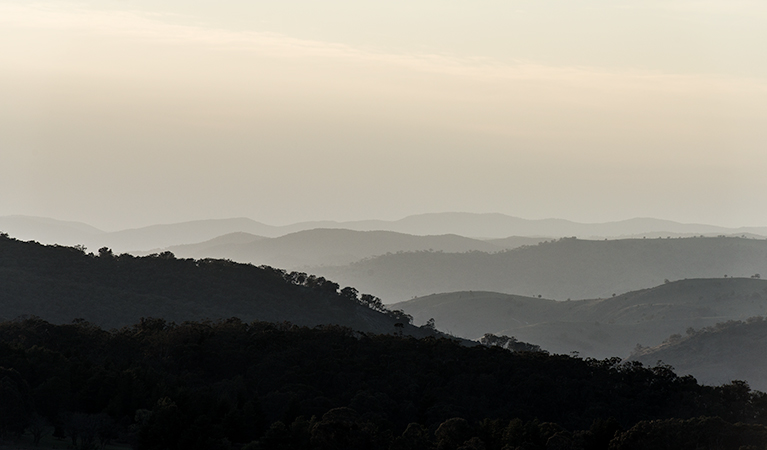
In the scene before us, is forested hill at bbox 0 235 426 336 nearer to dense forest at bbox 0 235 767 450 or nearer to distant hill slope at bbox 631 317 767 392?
dense forest at bbox 0 235 767 450

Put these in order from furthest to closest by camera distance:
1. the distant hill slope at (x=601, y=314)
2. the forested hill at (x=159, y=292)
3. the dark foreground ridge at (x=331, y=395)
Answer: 1. the distant hill slope at (x=601, y=314)
2. the forested hill at (x=159, y=292)
3. the dark foreground ridge at (x=331, y=395)

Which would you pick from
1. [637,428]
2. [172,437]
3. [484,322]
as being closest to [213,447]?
[172,437]

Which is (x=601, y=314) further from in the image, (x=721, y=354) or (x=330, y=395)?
(x=330, y=395)

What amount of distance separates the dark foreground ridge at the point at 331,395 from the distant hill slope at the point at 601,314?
265 ft

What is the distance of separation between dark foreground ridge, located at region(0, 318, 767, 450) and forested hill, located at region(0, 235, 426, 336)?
1802cm

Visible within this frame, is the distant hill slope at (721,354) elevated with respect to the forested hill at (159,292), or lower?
lower

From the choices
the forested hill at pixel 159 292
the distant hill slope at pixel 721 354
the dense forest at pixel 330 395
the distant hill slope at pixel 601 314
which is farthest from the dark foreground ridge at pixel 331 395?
the distant hill slope at pixel 601 314

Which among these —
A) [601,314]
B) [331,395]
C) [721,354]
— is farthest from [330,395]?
[601,314]

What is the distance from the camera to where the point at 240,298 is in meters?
88.2

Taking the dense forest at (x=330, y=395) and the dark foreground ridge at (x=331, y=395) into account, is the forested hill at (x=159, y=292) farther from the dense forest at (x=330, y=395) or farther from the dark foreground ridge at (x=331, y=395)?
the dark foreground ridge at (x=331, y=395)

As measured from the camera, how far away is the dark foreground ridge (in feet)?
112

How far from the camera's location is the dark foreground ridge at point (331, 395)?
1340 inches

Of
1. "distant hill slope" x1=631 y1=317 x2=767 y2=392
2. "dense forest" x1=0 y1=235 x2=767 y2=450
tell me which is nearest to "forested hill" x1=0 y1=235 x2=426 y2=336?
"dense forest" x1=0 y1=235 x2=767 y2=450

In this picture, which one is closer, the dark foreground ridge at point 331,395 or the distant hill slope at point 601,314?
the dark foreground ridge at point 331,395
